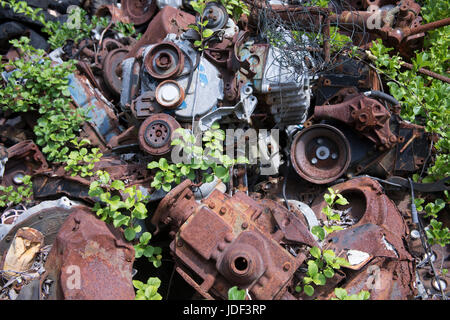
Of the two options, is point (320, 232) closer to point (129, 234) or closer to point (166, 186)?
point (166, 186)

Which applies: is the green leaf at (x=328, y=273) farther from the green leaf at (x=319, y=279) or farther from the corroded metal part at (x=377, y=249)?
the corroded metal part at (x=377, y=249)

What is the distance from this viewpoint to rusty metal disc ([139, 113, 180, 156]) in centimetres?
310

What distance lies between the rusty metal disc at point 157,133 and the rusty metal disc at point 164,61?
407mm

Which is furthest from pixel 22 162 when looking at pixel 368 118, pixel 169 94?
pixel 368 118

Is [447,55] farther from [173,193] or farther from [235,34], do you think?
[173,193]

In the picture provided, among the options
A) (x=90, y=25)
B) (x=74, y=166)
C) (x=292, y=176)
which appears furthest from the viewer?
(x=90, y=25)

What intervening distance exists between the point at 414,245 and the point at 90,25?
440 centimetres

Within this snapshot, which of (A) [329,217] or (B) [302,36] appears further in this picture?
(B) [302,36]

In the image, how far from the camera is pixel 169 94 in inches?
128

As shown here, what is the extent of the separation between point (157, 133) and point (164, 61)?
26.6 inches

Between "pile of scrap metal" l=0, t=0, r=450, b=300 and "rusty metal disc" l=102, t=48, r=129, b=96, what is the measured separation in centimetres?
1

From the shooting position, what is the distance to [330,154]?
3.51 metres

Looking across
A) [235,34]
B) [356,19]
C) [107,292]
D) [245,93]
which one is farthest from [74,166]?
[356,19]

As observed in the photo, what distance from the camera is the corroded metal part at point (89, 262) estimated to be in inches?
88.5
